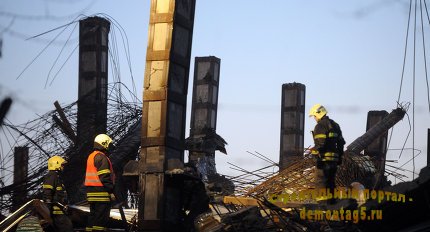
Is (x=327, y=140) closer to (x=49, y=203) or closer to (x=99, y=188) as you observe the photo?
(x=99, y=188)

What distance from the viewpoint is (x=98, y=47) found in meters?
20.9

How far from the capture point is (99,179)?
43.0 ft

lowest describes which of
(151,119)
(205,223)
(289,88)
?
(205,223)

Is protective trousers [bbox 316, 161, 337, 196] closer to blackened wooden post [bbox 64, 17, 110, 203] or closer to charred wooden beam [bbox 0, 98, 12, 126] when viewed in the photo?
charred wooden beam [bbox 0, 98, 12, 126]

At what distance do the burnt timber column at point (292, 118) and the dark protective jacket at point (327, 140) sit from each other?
9.27m

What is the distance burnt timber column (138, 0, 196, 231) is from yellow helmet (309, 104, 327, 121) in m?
2.89

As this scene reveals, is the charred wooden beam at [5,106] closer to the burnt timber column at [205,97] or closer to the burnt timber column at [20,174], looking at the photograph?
the burnt timber column at [20,174]

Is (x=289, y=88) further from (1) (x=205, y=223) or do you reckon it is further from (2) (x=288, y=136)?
(1) (x=205, y=223)

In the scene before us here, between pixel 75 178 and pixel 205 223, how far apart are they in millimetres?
7051

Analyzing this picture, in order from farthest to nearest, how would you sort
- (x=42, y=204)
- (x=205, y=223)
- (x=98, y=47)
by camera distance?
(x=98, y=47) < (x=42, y=204) < (x=205, y=223)

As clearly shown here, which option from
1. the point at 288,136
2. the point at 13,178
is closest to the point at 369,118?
the point at 288,136

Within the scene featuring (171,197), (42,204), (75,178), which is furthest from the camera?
(75,178)

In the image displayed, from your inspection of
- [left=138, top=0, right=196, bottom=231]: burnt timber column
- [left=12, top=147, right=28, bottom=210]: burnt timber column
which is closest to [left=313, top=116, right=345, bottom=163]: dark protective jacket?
[left=138, top=0, right=196, bottom=231]: burnt timber column

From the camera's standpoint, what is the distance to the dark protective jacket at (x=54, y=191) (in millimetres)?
14504
